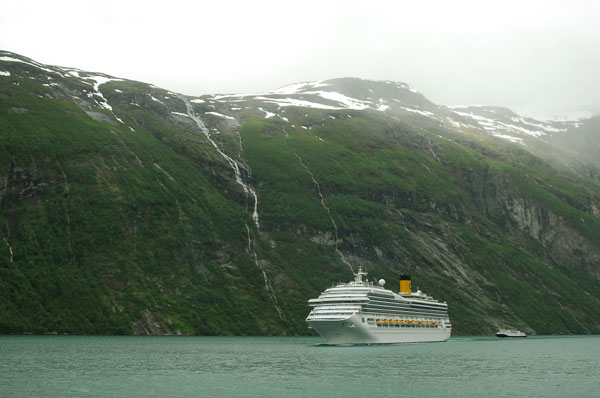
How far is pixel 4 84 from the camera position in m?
197

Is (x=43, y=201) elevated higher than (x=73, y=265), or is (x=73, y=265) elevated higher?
(x=43, y=201)

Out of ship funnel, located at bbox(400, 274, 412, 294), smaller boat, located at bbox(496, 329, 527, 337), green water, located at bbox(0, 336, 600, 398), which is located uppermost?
green water, located at bbox(0, 336, 600, 398)

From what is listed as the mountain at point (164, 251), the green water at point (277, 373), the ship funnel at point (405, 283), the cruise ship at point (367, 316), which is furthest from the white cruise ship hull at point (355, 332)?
the mountain at point (164, 251)

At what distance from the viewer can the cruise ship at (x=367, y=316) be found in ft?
358

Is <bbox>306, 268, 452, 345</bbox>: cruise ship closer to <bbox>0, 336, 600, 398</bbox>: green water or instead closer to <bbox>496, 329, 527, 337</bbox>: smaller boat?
<bbox>0, 336, 600, 398</bbox>: green water

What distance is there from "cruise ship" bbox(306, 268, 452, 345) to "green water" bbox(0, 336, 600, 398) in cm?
1153

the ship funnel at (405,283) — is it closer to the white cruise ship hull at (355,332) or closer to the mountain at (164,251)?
the white cruise ship hull at (355,332)

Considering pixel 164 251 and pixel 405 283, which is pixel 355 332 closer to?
pixel 405 283

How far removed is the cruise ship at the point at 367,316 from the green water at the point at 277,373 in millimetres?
11532

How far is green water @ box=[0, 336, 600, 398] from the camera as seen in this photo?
5406 cm

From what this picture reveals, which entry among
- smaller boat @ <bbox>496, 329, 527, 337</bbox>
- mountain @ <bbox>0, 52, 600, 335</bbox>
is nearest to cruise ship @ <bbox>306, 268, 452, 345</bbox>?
mountain @ <bbox>0, 52, 600, 335</bbox>

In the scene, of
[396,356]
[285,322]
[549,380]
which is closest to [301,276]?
[285,322]

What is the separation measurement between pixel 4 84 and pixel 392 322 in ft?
484

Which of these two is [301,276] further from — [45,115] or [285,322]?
[45,115]
